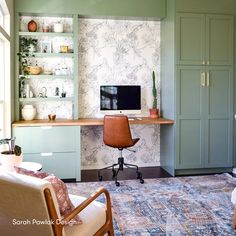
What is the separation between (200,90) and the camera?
4367 millimetres

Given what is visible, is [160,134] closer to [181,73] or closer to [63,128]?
[181,73]

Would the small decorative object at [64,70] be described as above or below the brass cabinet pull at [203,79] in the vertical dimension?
above

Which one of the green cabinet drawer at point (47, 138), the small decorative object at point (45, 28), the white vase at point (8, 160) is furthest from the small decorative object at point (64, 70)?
the white vase at point (8, 160)

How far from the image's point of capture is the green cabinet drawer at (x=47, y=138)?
155 inches

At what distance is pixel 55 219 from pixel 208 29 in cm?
370

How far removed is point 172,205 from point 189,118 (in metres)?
1.57

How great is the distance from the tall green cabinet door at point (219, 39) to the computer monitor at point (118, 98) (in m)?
1.17

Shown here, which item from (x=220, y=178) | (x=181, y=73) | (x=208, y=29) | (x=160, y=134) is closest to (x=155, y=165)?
(x=160, y=134)

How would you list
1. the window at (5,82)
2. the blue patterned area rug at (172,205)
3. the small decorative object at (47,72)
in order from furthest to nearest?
the small decorative object at (47,72)
the window at (5,82)
the blue patterned area rug at (172,205)

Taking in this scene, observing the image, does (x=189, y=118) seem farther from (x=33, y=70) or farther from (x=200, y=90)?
(x=33, y=70)

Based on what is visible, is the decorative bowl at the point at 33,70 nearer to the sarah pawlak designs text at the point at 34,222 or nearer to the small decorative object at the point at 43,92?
the small decorative object at the point at 43,92

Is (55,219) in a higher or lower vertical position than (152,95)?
lower

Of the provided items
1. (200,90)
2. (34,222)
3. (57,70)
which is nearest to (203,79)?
(200,90)

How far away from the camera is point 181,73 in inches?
169
